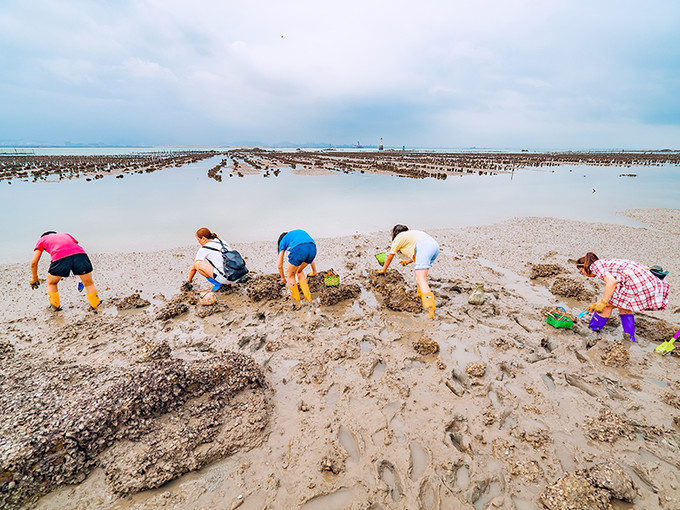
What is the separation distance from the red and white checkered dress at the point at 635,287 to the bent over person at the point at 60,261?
864 centimetres

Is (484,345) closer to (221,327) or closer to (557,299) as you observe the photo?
(557,299)

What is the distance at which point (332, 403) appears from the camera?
3.42 meters

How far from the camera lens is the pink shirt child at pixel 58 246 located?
5066 millimetres

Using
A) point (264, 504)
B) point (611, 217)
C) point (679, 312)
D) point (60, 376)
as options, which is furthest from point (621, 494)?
point (611, 217)

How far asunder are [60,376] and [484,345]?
5.66 m

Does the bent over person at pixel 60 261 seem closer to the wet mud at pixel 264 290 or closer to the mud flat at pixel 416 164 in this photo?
the wet mud at pixel 264 290

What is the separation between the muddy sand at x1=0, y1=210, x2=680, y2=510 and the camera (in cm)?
249

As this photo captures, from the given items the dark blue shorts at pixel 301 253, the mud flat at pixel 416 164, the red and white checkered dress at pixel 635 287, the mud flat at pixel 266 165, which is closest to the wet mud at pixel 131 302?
the dark blue shorts at pixel 301 253

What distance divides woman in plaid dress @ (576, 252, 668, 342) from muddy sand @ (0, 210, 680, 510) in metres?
0.51

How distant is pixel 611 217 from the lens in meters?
12.9

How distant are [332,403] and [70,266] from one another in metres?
5.25

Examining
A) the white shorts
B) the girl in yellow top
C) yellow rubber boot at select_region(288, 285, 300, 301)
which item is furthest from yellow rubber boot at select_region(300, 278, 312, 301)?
the white shorts

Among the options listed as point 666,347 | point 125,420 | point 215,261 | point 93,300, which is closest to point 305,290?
point 215,261

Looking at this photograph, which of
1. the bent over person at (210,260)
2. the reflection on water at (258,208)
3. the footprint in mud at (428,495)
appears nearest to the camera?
the footprint in mud at (428,495)
